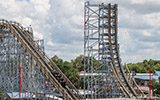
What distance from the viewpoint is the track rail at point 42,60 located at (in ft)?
54.5

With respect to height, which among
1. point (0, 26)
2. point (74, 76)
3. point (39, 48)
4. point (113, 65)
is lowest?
point (74, 76)

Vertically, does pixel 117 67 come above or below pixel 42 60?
below

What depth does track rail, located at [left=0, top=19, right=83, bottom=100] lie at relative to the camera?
Answer: 16.6 metres

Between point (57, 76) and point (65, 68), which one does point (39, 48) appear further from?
point (65, 68)

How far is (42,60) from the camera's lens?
1978 centimetres

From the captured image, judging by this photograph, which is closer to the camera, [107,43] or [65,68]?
[107,43]

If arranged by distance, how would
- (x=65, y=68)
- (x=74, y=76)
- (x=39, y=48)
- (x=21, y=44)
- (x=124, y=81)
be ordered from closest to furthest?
(x=124, y=81) < (x=21, y=44) < (x=39, y=48) < (x=74, y=76) < (x=65, y=68)

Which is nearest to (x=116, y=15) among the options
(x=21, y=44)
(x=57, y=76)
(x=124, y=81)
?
(x=124, y=81)

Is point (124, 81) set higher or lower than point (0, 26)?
lower

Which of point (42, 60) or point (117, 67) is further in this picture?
point (42, 60)

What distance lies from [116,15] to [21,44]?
23.6 feet

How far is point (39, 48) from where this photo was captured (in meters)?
21.8

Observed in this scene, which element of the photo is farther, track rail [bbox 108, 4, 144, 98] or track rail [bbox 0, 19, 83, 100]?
track rail [bbox 108, 4, 144, 98]

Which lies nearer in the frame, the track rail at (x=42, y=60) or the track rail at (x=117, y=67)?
the track rail at (x=42, y=60)
